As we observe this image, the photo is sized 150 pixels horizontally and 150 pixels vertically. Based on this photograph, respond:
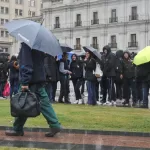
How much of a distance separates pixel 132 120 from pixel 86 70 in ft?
15.5

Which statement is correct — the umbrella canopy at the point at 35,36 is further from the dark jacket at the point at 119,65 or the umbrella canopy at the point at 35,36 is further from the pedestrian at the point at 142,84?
the dark jacket at the point at 119,65

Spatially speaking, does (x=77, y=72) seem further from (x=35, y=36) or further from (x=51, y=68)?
(x=35, y=36)

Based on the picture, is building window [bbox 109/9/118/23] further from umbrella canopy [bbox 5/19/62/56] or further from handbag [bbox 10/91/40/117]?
handbag [bbox 10/91/40/117]

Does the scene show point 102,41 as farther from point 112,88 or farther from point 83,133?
point 83,133

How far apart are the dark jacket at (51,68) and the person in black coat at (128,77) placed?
2.30 meters

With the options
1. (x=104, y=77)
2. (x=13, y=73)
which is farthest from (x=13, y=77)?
(x=104, y=77)

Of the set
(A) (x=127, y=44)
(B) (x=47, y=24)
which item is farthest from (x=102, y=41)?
(B) (x=47, y=24)

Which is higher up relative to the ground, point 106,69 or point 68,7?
point 68,7

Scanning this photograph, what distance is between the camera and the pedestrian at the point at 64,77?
14.9 m

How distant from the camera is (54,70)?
14.0m

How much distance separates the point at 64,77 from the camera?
49.3 feet

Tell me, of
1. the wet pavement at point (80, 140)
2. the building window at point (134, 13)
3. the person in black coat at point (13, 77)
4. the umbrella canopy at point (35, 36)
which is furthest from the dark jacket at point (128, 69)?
the building window at point (134, 13)

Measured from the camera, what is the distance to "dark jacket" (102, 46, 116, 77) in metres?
14.4

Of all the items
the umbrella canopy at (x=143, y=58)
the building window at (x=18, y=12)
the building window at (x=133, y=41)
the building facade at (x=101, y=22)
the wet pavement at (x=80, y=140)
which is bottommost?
the wet pavement at (x=80, y=140)
